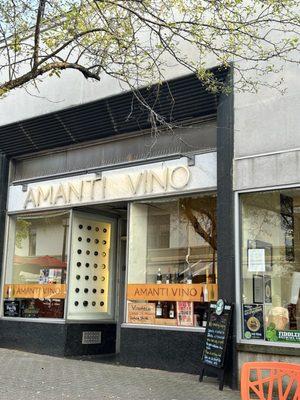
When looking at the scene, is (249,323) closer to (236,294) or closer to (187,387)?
(236,294)

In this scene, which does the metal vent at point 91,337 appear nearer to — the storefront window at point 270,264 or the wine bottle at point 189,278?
the wine bottle at point 189,278

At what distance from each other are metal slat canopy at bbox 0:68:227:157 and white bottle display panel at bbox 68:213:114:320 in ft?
6.31

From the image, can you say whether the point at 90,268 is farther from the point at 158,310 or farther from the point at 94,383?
the point at 94,383

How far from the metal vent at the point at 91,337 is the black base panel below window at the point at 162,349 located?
1522 mm

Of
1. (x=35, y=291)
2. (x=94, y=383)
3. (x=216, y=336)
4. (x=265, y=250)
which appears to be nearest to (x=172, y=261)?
(x=265, y=250)

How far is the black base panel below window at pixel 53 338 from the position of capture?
11102 millimetres

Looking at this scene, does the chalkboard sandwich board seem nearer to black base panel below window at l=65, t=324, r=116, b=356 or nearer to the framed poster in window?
the framed poster in window

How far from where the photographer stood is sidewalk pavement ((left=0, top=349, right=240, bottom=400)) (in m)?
7.49

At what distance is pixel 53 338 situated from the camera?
11.2 m

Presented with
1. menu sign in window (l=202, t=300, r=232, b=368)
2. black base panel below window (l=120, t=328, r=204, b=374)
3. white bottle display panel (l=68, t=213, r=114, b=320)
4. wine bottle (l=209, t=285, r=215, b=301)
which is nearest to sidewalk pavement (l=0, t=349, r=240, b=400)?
black base panel below window (l=120, t=328, r=204, b=374)

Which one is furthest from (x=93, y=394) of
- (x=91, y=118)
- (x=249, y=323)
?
(x=91, y=118)

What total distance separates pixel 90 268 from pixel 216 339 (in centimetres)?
428

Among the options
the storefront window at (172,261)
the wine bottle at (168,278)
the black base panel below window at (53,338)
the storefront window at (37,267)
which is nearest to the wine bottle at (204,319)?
the storefront window at (172,261)

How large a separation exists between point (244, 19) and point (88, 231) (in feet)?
18.9
